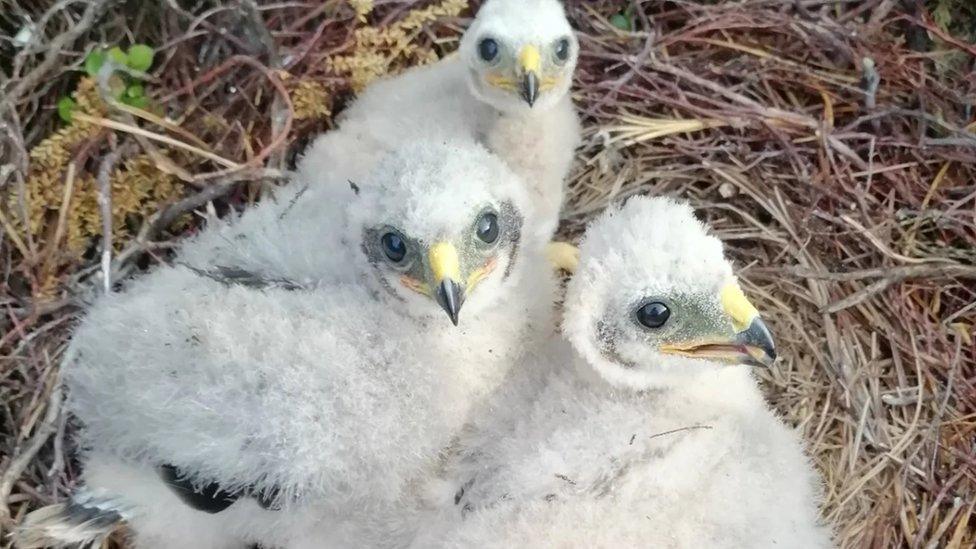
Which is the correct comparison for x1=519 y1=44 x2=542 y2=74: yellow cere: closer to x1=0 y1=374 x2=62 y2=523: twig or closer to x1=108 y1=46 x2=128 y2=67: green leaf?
x1=108 y1=46 x2=128 y2=67: green leaf

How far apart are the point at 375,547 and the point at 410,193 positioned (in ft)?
2.64

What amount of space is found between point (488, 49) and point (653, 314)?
3.40ft

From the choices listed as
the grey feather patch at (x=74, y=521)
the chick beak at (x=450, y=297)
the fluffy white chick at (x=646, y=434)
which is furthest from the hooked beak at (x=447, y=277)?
the grey feather patch at (x=74, y=521)

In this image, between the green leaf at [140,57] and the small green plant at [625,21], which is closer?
the green leaf at [140,57]

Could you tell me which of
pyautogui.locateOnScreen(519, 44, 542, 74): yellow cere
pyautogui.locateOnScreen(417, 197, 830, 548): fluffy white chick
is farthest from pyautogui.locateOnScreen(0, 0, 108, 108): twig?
pyautogui.locateOnScreen(417, 197, 830, 548): fluffy white chick

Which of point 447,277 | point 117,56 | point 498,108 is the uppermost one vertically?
point 117,56

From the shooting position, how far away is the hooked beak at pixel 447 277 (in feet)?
5.81

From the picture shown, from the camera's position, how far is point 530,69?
7.70 feet

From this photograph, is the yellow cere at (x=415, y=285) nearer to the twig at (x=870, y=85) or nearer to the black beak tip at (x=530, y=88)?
the black beak tip at (x=530, y=88)

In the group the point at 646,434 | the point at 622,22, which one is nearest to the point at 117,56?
the point at 622,22

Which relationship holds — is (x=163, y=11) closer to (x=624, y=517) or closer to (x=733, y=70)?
(x=733, y=70)

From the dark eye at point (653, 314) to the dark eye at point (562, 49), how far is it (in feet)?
3.14

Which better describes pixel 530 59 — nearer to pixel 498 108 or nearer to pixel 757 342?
pixel 498 108

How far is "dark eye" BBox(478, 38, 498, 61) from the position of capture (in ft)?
8.01
